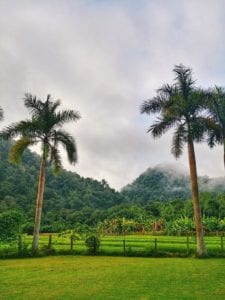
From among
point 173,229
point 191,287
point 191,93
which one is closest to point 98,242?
→ point 191,93

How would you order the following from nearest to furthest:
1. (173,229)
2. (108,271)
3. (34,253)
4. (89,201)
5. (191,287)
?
(191,287), (108,271), (34,253), (173,229), (89,201)

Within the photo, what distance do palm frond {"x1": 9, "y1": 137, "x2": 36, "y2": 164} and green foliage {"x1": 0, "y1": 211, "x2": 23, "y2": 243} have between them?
3.47 m

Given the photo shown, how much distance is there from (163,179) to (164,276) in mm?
168974

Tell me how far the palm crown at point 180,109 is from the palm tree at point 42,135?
560 centimetres

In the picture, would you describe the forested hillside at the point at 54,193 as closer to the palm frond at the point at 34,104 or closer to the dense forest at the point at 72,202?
the dense forest at the point at 72,202

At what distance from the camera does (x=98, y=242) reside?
87.7 feet

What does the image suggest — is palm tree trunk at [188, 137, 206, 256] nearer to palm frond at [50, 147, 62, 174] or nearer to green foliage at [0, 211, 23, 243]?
palm frond at [50, 147, 62, 174]

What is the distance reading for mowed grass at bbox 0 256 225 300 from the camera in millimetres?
11406

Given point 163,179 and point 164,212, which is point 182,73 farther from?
point 163,179

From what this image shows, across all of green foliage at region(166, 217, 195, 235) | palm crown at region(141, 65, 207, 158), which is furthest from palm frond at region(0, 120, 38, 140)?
green foliage at region(166, 217, 195, 235)

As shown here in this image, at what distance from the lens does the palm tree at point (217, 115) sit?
83.4ft

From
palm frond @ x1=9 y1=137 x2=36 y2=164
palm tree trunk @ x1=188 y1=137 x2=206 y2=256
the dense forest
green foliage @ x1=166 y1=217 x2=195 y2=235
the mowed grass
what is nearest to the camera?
the mowed grass

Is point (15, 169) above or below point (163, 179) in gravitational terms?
below

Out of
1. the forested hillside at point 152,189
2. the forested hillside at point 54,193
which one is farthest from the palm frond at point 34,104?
the forested hillside at point 152,189
